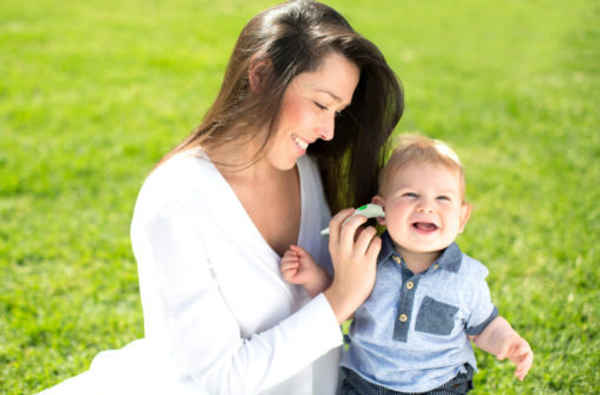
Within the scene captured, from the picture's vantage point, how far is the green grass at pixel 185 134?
3.18m

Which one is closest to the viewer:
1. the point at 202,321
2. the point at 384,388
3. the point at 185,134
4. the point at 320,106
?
the point at 202,321

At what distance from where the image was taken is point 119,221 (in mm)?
4328

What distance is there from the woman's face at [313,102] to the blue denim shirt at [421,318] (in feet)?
1.65

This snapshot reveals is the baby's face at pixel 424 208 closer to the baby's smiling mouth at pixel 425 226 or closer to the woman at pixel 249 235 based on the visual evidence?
the baby's smiling mouth at pixel 425 226

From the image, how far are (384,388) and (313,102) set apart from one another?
100cm

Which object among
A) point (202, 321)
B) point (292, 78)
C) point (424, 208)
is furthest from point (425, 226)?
point (202, 321)

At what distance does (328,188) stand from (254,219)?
42 cm

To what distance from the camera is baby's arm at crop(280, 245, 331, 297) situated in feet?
6.69

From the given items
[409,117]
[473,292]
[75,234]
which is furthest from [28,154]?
[473,292]

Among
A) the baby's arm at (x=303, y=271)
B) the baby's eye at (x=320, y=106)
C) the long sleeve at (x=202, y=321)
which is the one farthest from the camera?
the baby's arm at (x=303, y=271)

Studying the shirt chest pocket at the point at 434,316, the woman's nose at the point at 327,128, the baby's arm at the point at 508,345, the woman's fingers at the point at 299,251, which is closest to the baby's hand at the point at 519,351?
the baby's arm at the point at 508,345

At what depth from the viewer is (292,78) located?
189 cm

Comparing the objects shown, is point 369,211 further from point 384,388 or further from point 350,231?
point 384,388

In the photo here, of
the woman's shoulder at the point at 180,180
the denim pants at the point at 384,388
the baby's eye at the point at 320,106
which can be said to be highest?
the baby's eye at the point at 320,106
